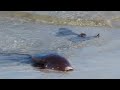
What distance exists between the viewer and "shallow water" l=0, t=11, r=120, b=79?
14.1 feet

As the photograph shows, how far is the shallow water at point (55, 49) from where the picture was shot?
4.29 meters

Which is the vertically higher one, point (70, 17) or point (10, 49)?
point (70, 17)

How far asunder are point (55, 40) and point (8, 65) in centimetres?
211

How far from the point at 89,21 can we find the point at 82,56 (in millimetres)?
3788

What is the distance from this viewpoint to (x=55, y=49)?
5.91m

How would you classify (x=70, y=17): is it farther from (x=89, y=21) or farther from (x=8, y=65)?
(x=8, y=65)

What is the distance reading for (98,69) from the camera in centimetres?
452
